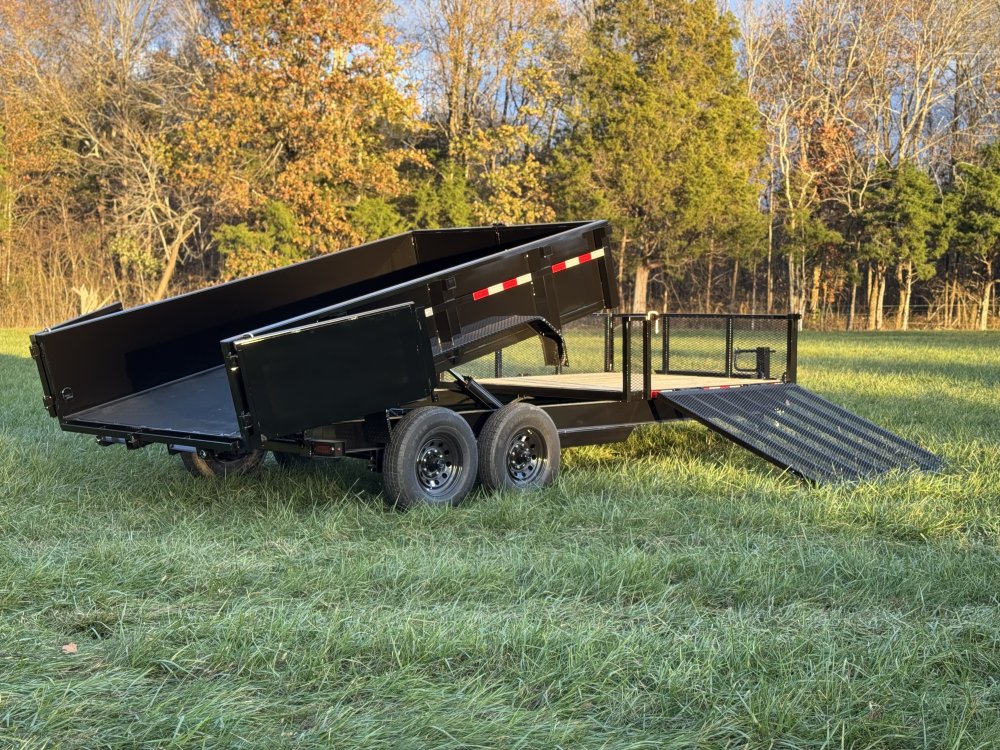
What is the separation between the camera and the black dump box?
620cm

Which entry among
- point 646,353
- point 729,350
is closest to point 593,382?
point 646,353

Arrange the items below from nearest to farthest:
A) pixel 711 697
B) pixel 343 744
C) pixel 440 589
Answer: pixel 343 744 → pixel 711 697 → pixel 440 589

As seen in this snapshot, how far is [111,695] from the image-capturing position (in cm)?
373

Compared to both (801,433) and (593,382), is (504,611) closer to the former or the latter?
(801,433)

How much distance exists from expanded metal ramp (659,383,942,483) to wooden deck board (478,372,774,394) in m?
0.36

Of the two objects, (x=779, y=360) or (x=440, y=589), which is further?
(x=779, y=360)

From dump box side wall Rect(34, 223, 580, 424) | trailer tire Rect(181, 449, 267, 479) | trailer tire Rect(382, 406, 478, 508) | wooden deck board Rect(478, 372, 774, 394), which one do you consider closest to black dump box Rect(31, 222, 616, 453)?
dump box side wall Rect(34, 223, 580, 424)

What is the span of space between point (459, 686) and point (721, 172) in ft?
108

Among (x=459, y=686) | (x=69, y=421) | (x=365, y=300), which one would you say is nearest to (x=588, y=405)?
(x=365, y=300)

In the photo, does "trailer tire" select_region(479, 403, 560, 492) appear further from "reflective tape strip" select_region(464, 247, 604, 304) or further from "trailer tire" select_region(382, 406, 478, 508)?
"reflective tape strip" select_region(464, 247, 604, 304)

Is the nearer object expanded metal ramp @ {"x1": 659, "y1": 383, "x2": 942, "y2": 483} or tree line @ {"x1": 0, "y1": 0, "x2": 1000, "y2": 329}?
expanded metal ramp @ {"x1": 659, "y1": 383, "x2": 942, "y2": 483}

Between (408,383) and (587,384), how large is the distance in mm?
2851

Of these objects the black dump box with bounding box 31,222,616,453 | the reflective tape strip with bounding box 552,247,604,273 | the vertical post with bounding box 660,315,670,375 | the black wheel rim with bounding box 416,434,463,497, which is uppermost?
the reflective tape strip with bounding box 552,247,604,273

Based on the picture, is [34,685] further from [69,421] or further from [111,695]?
[69,421]
